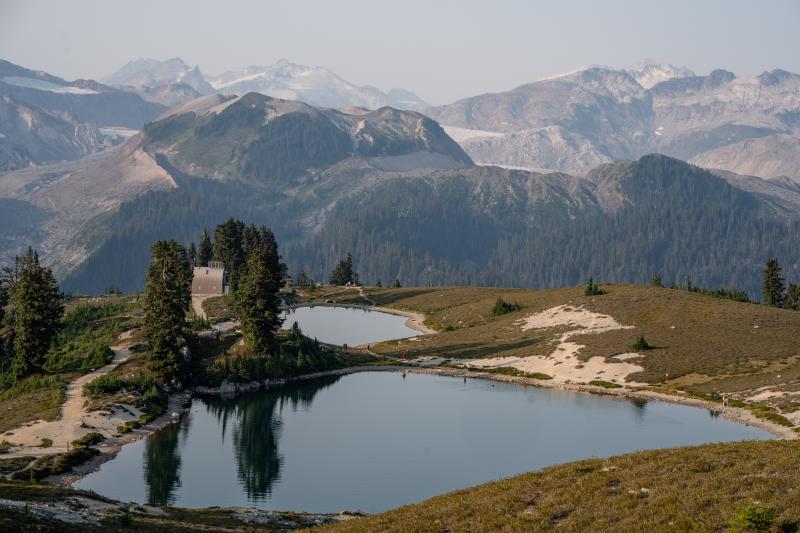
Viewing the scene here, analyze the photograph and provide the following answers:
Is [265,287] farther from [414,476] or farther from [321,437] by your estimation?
[414,476]

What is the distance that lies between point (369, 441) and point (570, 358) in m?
44.1

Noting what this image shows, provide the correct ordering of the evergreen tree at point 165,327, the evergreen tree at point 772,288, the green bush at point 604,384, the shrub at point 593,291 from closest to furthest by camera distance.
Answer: the evergreen tree at point 165,327 < the green bush at point 604,384 < the shrub at point 593,291 < the evergreen tree at point 772,288

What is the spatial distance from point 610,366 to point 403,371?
2950 cm

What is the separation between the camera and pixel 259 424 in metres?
103

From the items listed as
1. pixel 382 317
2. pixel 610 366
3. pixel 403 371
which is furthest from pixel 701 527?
pixel 382 317

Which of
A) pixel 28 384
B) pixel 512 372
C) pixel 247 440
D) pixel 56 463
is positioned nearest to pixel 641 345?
pixel 512 372

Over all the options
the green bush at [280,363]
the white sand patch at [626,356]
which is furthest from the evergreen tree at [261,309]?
the white sand patch at [626,356]

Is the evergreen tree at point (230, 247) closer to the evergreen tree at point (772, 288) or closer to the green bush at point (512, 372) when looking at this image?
the green bush at point (512, 372)

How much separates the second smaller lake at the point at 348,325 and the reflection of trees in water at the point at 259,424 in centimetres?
3353

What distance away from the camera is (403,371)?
5172 inches

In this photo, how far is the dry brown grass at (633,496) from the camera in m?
39.9

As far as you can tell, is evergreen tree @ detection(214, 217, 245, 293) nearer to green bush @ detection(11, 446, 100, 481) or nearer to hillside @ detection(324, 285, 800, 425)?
hillside @ detection(324, 285, 800, 425)

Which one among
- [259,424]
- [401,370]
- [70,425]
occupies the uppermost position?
[401,370]

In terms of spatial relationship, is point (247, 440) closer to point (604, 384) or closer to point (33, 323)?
point (33, 323)
